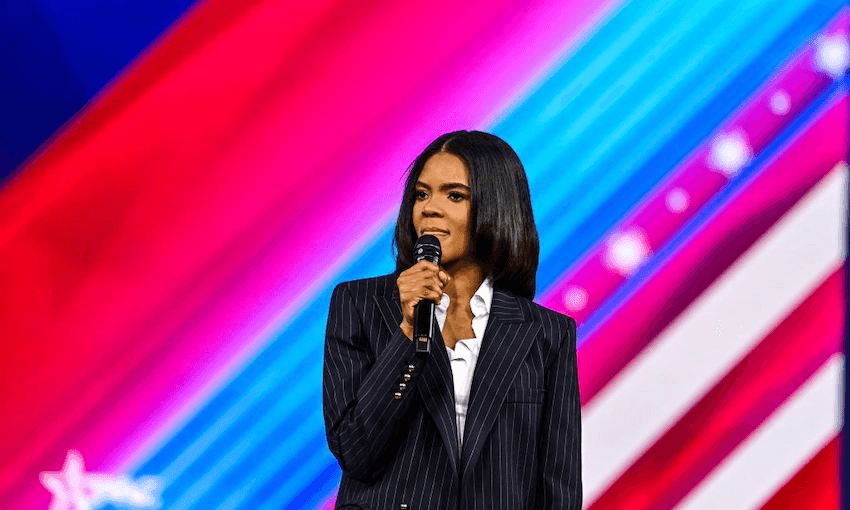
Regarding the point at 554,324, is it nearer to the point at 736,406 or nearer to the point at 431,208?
the point at 431,208

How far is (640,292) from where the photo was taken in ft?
9.58

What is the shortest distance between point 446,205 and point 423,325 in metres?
0.31

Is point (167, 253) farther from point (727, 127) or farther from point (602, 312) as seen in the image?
point (727, 127)

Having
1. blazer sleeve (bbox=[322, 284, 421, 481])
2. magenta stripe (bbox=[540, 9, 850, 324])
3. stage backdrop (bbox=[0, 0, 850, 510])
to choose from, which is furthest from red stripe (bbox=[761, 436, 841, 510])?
blazer sleeve (bbox=[322, 284, 421, 481])

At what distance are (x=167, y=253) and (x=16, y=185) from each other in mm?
533

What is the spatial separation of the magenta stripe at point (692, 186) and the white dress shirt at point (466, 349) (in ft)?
3.07

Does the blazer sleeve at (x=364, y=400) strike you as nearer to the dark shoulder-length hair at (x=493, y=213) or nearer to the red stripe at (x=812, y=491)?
the dark shoulder-length hair at (x=493, y=213)

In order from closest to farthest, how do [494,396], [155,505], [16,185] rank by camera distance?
[494,396] < [155,505] < [16,185]

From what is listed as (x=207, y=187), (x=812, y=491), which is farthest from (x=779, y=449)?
(x=207, y=187)

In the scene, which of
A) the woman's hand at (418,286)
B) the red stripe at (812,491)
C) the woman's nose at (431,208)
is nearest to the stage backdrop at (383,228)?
the red stripe at (812,491)

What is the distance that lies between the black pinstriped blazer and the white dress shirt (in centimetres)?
2

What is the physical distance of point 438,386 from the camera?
1.82 m

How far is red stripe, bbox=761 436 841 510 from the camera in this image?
2.90m

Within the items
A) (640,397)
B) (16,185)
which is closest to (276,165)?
(16,185)
